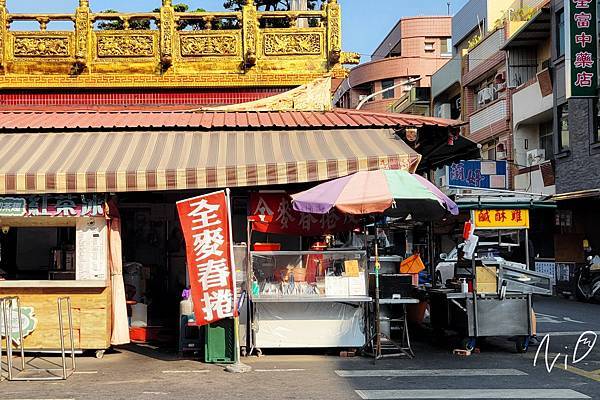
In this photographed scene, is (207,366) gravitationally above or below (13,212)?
below

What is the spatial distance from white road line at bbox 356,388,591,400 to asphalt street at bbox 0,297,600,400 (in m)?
0.01

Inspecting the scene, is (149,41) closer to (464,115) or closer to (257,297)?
(257,297)

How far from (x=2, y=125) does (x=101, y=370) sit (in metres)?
4.61

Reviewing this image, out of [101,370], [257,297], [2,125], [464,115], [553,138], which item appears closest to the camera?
[101,370]

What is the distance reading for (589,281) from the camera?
22969 millimetres

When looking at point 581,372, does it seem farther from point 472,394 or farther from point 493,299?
point 472,394

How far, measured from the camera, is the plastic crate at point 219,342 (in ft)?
35.5

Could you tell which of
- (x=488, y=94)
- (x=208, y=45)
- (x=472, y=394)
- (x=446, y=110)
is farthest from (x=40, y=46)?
(x=446, y=110)

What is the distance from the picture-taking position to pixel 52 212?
11406 mm

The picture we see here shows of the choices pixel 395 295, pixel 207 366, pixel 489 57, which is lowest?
pixel 207 366

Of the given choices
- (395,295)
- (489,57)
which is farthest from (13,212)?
(489,57)

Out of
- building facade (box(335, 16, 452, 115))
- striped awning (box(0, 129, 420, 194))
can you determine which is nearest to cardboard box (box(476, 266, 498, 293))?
striped awning (box(0, 129, 420, 194))

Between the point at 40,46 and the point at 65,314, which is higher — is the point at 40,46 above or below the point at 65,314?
above

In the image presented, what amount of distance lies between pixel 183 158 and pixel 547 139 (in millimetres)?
22279
